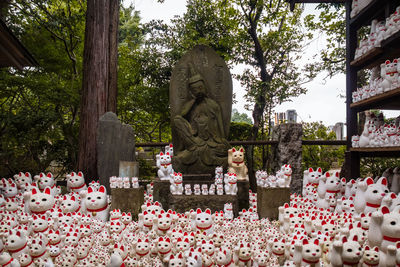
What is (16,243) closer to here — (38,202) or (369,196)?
(38,202)

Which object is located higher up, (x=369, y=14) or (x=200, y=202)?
(x=369, y=14)

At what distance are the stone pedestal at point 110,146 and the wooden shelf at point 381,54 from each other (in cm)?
432

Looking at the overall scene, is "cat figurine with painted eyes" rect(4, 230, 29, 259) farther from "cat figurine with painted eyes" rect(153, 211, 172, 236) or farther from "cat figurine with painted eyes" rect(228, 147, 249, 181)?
"cat figurine with painted eyes" rect(228, 147, 249, 181)

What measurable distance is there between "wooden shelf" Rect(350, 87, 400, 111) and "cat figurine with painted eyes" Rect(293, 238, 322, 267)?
248cm

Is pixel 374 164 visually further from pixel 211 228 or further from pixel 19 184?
pixel 19 184

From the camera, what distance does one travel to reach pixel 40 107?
7902 mm

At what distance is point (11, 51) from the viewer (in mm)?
3670

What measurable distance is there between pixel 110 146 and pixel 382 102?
461 cm

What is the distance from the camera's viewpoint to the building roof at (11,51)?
338 centimetres

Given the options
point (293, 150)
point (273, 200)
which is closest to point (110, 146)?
point (273, 200)

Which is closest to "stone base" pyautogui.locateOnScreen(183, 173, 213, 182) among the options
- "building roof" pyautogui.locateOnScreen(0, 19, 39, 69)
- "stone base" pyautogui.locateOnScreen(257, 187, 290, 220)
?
"stone base" pyautogui.locateOnScreen(257, 187, 290, 220)

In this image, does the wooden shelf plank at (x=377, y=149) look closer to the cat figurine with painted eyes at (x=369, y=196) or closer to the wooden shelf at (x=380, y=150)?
the wooden shelf at (x=380, y=150)

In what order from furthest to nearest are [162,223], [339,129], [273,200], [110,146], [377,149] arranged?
[339,129], [110,146], [273,200], [377,149], [162,223]

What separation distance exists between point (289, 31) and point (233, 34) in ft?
5.70
